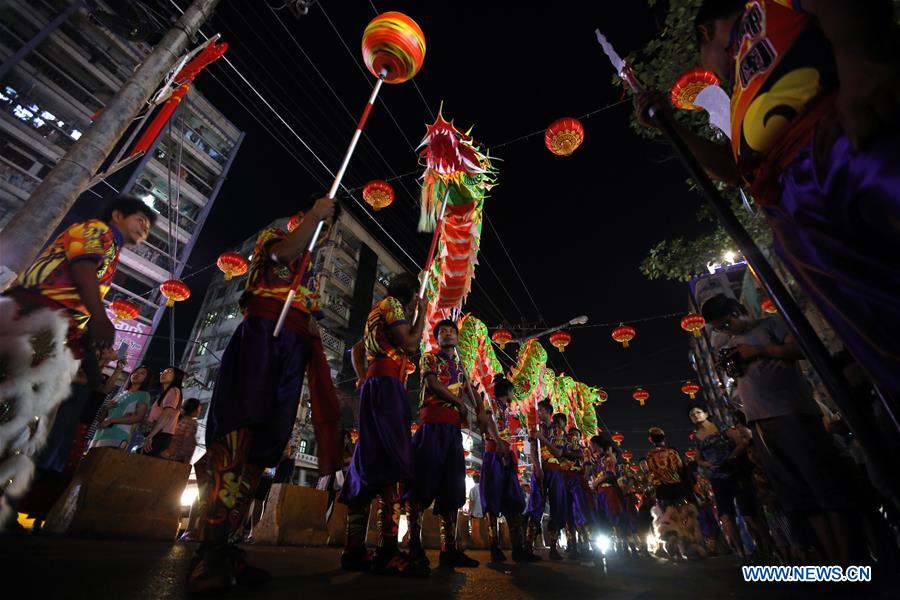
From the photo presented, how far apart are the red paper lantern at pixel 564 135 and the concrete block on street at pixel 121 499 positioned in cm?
725

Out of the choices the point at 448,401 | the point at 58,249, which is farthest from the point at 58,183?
the point at 448,401

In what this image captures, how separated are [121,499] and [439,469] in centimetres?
254

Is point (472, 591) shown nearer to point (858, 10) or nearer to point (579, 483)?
point (858, 10)

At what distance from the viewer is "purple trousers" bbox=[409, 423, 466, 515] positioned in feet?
11.6

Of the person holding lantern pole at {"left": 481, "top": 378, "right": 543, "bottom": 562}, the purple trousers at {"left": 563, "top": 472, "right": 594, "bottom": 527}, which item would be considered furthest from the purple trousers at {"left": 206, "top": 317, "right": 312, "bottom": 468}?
the purple trousers at {"left": 563, "top": 472, "right": 594, "bottom": 527}

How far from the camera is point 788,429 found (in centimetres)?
254

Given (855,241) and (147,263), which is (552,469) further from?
(147,263)

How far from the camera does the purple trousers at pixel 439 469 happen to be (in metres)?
3.54

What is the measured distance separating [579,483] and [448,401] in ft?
16.0

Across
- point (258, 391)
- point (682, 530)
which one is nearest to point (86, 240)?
point (258, 391)

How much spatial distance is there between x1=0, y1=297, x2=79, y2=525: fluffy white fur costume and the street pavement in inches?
13.5

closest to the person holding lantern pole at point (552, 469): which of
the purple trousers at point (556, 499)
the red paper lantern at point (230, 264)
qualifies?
the purple trousers at point (556, 499)

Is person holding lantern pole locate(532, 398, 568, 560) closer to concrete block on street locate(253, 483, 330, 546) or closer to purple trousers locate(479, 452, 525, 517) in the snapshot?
purple trousers locate(479, 452, 525, 517)

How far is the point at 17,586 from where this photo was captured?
1197mm
